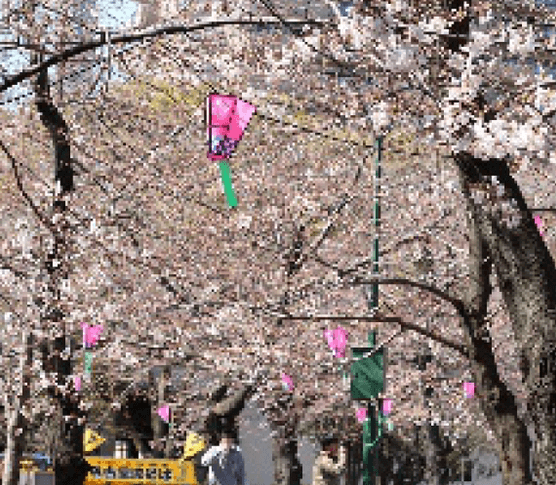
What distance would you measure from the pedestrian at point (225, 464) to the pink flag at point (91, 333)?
239cm

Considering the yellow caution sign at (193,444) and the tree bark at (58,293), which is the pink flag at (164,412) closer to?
the yellow caution sign at (193,444)

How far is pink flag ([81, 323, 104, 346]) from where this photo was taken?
1572 centimetres

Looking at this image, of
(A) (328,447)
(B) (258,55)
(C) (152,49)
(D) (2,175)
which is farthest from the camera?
(D) (2,175)

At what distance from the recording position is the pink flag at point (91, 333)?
15719 mm

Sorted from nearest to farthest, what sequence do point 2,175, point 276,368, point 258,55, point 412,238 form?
point 258,55, point 412,238, point 276,368, point 2,175

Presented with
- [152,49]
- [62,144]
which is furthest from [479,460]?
[152,49]

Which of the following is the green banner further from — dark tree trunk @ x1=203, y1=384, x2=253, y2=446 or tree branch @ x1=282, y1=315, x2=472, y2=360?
tree branch @ x1=282, y1=315, x2=472, y2=360

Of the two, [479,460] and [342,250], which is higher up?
[342,250]

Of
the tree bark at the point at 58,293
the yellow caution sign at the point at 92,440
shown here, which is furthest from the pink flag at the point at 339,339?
the yellow caution sign at the point at 92,440

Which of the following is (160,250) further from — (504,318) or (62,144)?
(504,318)

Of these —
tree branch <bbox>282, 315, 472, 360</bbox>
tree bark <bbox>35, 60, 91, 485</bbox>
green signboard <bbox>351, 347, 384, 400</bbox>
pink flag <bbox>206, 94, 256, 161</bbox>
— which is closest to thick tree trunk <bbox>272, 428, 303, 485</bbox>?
tree bark <bbox>35, 60, 91, 485</bbox>

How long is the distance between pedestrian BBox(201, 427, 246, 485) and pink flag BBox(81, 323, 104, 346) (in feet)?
7.83

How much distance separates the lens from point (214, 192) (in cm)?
2202

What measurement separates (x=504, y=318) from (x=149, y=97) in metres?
9.92
